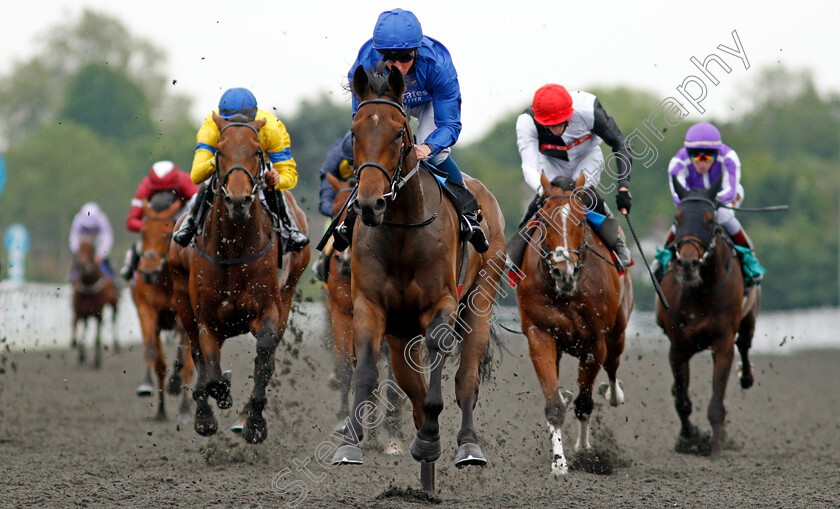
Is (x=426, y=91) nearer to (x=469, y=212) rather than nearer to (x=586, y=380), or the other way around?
(x=469, y=212)

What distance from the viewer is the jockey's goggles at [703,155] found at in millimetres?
9203

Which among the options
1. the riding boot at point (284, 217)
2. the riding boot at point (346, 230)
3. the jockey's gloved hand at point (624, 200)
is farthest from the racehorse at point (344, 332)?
the jockey's gloved hand at point (624, 200)

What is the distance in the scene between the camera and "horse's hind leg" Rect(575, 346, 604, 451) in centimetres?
769

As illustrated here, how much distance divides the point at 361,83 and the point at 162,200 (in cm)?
570

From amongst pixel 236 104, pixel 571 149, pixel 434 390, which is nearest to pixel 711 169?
pixel 571 149

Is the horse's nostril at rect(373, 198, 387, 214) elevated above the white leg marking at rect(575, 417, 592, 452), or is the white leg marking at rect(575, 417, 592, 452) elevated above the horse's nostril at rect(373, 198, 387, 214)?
the horse's nostril at rect(373, 198, 387, 214)

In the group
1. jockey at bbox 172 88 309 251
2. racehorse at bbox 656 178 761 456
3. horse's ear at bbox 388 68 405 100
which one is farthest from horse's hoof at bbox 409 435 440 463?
racehorse at bbox 656 178 761 456

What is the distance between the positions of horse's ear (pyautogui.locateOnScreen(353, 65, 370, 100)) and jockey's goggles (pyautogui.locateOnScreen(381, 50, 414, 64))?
0.50 m

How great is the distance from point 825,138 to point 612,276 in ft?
179

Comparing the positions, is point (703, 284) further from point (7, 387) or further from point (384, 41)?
point (7, 387)

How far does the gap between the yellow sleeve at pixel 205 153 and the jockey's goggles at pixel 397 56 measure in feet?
6.46

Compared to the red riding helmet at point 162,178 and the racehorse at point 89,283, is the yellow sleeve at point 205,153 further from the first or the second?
the racehorse at point 89,283

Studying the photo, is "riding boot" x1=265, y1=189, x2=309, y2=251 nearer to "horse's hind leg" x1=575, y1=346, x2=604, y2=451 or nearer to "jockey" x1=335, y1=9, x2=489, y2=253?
"jockey" x1=335, y1=9, x2=489, y2=253

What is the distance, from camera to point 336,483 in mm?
6699
